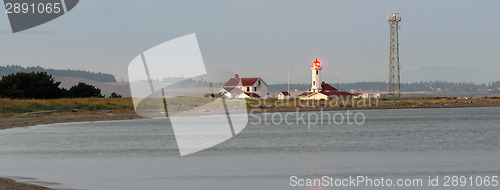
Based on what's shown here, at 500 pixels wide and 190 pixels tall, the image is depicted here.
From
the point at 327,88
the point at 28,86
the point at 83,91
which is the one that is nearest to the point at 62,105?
the point at 28,86

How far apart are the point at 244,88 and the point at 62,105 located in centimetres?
5672

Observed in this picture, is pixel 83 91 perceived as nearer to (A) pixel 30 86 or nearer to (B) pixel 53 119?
(A) pixel 30 86

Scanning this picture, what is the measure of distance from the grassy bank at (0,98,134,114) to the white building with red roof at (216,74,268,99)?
3717 centimetres

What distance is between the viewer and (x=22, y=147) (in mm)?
29453

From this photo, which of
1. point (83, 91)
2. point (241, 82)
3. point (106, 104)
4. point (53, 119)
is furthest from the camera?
point (241, 82)

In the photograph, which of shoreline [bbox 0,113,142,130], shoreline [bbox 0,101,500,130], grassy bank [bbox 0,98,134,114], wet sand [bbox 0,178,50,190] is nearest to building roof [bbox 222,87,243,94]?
shoreline [bbox 0,101,500,130]

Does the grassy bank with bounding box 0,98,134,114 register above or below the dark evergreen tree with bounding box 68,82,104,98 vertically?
below

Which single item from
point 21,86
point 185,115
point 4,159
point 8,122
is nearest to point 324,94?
point 185,115

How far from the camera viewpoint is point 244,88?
117 metres

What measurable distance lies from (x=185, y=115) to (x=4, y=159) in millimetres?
54064

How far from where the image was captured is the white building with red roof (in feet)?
372

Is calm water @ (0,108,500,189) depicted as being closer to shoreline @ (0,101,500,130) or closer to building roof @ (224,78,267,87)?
shoreline @ (0,101,500,130)

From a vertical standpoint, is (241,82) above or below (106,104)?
above

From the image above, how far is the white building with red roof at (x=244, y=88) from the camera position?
113375 millimetres
